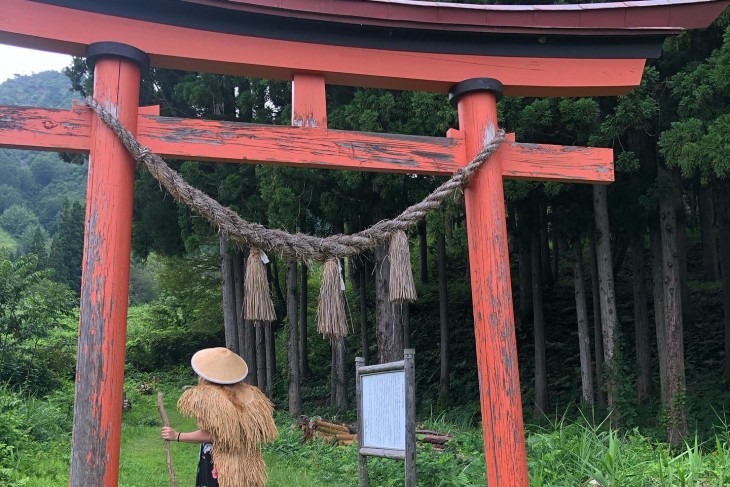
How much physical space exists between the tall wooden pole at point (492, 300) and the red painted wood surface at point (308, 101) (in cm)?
99

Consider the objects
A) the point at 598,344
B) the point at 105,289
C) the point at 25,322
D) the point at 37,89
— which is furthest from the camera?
the point at 37,89

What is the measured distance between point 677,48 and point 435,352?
394 inches

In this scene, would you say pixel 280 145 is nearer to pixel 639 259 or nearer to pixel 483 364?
pixel 483 364

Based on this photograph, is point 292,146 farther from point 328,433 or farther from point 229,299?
point 229,299

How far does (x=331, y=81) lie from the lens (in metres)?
4.69

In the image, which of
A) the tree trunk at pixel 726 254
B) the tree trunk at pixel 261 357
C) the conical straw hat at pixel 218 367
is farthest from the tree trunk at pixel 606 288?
the tree trunk at pixel 261 357

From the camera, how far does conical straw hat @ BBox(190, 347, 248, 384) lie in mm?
4370

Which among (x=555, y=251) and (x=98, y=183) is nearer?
(x=98, y=183)

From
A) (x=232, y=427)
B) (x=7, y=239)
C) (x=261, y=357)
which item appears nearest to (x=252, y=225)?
(x=232, y=427)

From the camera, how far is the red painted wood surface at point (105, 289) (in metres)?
3.74

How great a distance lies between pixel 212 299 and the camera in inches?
888

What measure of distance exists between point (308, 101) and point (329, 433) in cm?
752

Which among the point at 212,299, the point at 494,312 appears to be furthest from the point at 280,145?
the point at 212,299

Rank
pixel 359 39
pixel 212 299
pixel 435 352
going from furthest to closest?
pixel 212 299 → pixel 435 352 → pixel 359 39
